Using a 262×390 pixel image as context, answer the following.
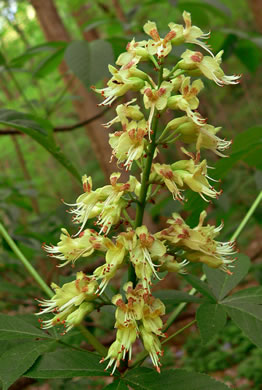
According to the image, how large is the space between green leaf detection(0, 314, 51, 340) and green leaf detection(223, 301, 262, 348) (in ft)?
1.99

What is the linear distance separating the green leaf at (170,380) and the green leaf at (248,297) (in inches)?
15.1

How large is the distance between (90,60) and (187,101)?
111 cm

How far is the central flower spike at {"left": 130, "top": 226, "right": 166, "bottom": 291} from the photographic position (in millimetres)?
1331

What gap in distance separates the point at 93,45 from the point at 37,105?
1.79m

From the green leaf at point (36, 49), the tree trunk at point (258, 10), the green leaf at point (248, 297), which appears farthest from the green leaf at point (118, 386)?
the tree trunk at point (258, 10)

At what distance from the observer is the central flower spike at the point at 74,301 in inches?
57.7

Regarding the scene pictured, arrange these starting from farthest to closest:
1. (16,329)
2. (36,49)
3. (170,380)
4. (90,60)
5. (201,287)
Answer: (36,49) → (90,60) → (201,287) → (16,329) → (170,380)

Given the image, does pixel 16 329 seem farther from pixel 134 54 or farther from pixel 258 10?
pixel 258 10

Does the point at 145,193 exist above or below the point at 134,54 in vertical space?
below

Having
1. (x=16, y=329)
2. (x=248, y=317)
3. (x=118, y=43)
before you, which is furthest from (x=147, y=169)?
(x=118, y=43)

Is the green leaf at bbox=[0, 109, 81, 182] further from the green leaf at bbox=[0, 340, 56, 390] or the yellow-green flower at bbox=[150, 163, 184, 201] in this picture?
the green leaf at bbox=[0, 340, 56, 390]

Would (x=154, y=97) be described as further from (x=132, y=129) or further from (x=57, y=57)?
(x=57, y=57)

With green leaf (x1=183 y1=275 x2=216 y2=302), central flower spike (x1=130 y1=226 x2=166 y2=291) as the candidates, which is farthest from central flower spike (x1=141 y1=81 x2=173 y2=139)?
green leaf (x1=183 y1=275 x2=216 y2=302)

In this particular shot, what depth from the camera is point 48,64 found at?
124 inches
